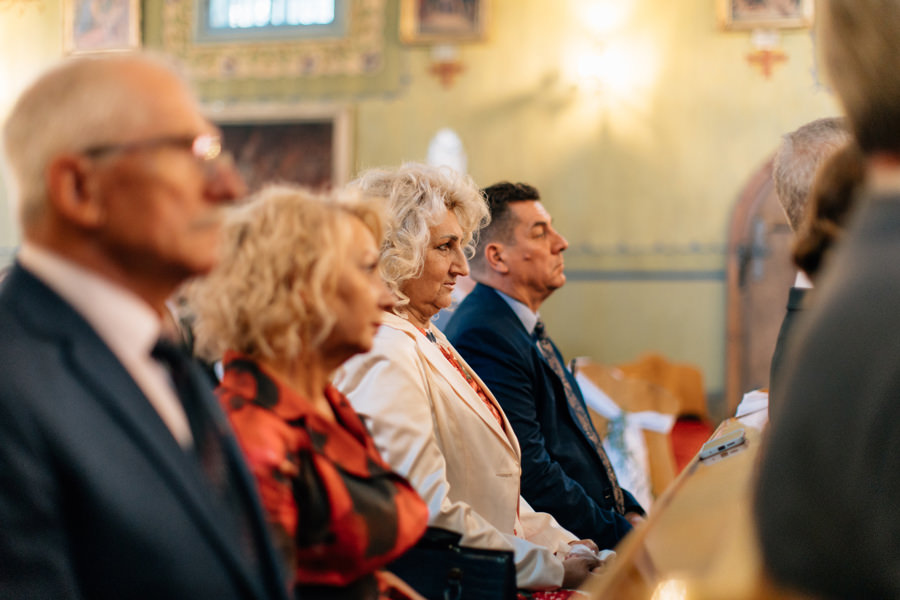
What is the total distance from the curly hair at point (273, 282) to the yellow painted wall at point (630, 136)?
751 centimetres

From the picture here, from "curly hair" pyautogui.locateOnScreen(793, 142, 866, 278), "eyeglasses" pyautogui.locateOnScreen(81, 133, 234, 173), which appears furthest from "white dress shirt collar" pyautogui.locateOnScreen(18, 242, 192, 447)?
"curly hair" pyautogui.locateOnScreen(793, 142, 866, 278)

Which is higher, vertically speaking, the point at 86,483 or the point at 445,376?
the point at 86,483

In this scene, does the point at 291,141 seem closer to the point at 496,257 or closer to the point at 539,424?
the point at 496,257

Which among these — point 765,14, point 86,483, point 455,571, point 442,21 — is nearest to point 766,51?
point 765,14

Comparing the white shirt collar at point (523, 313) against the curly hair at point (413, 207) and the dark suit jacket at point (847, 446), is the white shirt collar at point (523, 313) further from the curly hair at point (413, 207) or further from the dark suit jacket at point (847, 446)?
the dark suit jacket at point (847, 446)

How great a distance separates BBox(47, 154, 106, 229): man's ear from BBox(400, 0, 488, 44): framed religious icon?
338 inches

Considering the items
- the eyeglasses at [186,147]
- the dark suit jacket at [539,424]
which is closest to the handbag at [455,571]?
the dark suit jacket at [539,424]

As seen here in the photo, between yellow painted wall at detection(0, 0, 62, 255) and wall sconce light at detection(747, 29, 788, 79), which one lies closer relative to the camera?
wall sconce light at detection(747, 29, 788, 79)

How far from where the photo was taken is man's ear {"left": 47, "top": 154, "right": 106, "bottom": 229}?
1279 mm

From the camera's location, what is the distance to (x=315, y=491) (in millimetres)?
1668

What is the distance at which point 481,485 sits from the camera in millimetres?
2701

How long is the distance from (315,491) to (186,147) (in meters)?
0.69

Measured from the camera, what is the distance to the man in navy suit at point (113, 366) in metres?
1.19

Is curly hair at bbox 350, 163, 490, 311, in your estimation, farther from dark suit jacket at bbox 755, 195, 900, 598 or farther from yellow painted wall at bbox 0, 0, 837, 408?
yellow painted wall at bbox 0, 0, 837, 408
